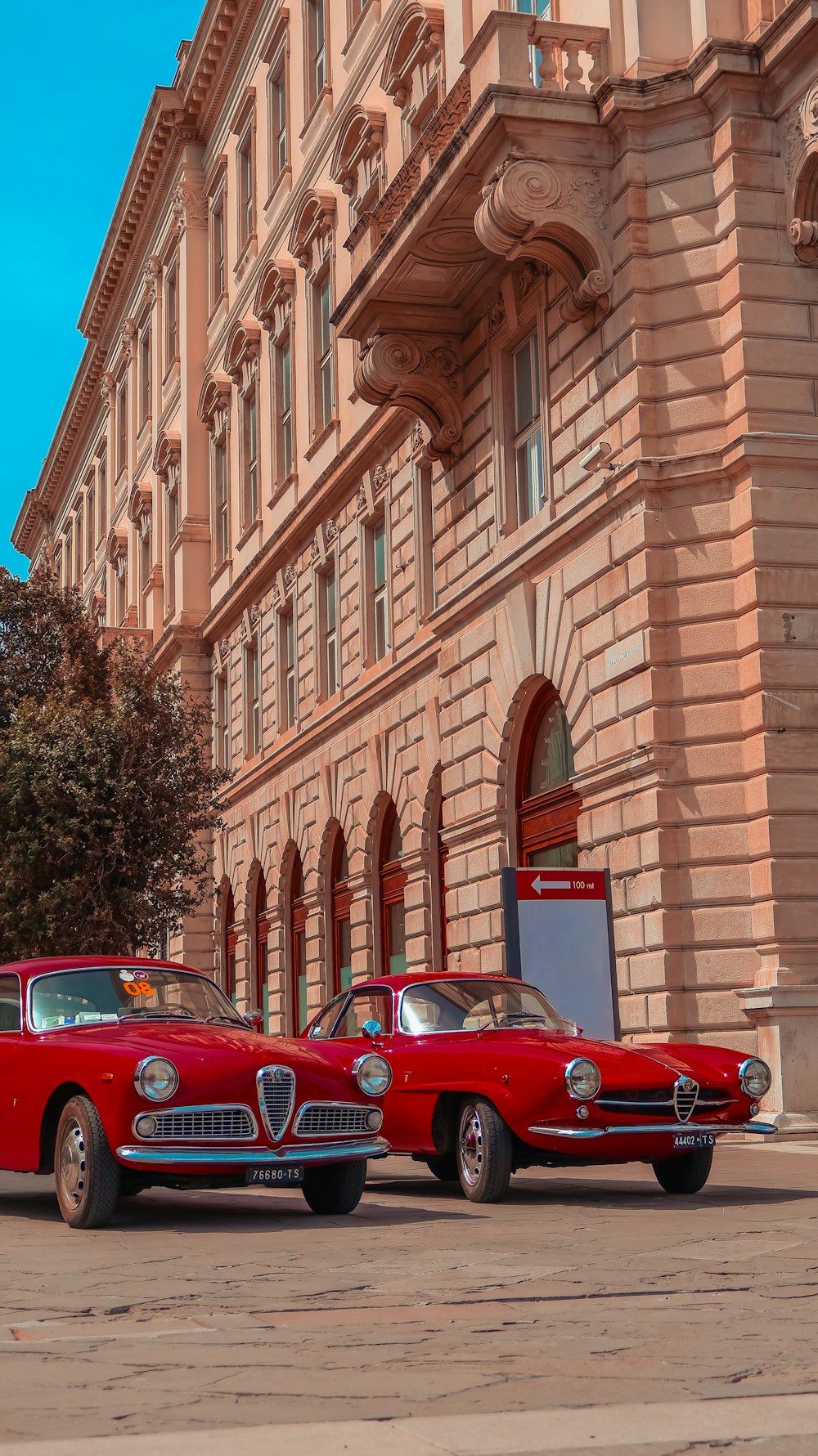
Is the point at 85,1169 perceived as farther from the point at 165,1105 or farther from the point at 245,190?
the point at 245,190

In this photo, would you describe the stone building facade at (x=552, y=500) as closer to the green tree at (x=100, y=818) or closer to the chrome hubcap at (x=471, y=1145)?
the green tree at (x=100, y=818)

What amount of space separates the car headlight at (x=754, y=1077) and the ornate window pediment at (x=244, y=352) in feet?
93.2

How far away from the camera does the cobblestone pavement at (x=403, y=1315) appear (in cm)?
490

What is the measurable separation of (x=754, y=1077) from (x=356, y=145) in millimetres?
21760

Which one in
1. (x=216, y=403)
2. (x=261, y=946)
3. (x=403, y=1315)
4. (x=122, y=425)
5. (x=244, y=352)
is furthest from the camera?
(x=122, y=425)

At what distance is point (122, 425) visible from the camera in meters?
56.7

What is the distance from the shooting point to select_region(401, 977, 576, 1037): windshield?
11.7 m

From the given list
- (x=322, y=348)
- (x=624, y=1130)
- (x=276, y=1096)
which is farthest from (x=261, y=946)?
(x=276, y=1096)

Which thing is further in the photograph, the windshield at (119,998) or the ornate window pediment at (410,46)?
the ornate window pediment at (410,46)

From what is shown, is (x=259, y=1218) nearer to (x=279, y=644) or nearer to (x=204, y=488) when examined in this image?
(x=279, y=644)

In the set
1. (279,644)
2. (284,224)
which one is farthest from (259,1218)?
(284,224)

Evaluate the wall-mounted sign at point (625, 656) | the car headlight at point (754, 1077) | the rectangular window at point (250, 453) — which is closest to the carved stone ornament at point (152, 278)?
the rectangular window at point (250, 453)

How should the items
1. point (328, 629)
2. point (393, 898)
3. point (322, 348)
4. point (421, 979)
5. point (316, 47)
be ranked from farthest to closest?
1. point (316, 47)
2. point (322, 348)
3. point (328, 629)
4. point (393, 898)
5. point (421, 979)

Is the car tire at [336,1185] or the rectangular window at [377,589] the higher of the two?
the rectangular window at [377,589]
